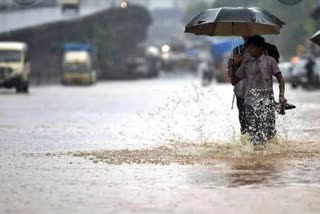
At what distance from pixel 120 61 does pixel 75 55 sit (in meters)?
49.1

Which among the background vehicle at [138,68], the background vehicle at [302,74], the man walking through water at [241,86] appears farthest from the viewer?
the background vehicle at [138,68]

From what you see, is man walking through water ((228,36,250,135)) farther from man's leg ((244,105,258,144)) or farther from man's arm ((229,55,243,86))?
man's leg ((244,105,258,144))

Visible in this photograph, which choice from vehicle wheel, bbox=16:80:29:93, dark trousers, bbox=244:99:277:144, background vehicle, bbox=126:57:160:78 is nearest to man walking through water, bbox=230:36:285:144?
dark trousers, bbox=244:99:277:144

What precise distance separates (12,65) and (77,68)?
22.9 meters

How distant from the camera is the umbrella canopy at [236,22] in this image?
14.9 meters

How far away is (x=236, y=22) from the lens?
50.7ft

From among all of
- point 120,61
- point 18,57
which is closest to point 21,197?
point 18,57

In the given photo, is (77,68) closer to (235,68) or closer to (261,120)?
(235,68)

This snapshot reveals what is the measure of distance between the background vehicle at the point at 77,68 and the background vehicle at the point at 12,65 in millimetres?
21669

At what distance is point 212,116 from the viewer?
25.2m

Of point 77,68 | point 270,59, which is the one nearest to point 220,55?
point 77,68

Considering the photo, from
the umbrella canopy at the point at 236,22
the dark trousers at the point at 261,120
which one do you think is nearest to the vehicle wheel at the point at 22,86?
the umbrella canopy at the point at 236,22

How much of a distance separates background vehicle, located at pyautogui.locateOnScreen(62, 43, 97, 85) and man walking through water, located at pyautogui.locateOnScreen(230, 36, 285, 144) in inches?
2127

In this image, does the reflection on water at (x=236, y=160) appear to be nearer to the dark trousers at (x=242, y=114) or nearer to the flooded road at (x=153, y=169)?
the flooded road at (x=153, y=169)
